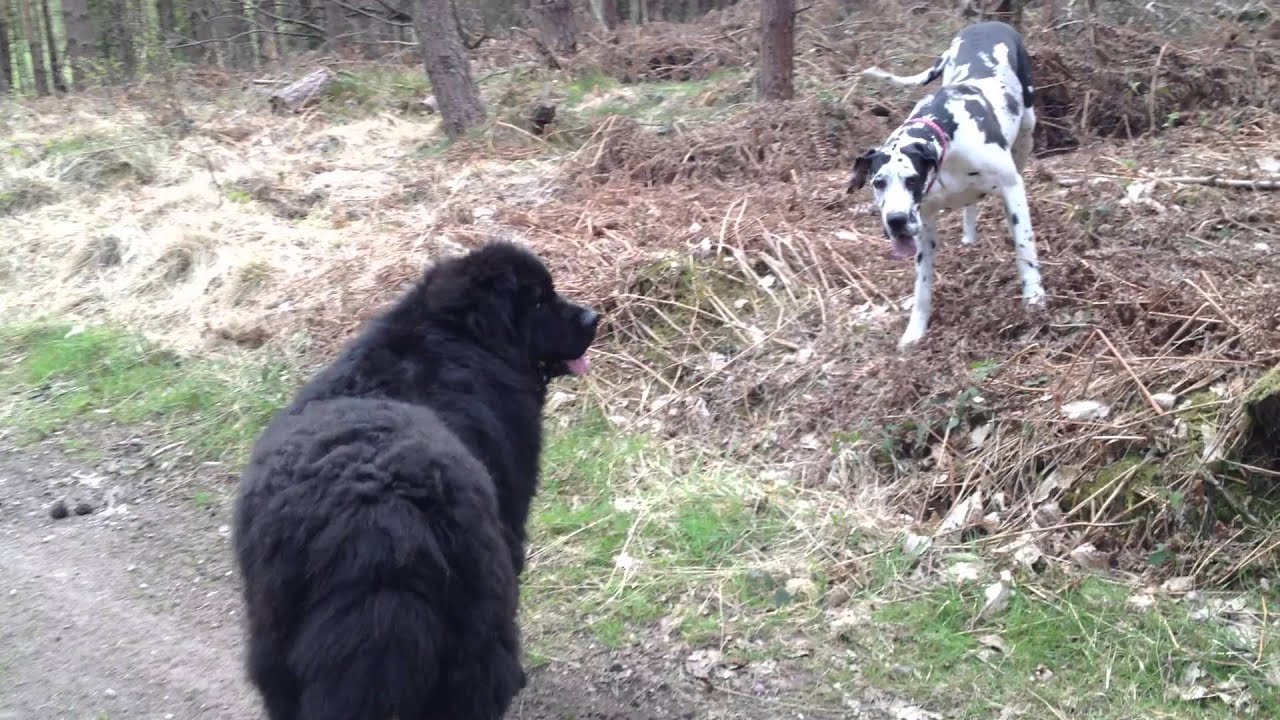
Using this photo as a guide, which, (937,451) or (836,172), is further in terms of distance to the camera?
(836,172)

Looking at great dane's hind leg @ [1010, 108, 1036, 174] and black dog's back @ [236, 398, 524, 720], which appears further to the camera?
great dane's hind leg @ [1010, 108, 1036, 174]

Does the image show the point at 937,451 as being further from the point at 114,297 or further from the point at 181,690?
the point at 114,297

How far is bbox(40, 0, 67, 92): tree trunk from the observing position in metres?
21.5

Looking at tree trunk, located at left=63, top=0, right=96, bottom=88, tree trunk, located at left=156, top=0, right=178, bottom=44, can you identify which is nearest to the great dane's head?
tree trunk, located at left=156, top=0, right=178, bottom=44

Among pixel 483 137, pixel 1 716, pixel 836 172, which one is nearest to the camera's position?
pixel 1 716

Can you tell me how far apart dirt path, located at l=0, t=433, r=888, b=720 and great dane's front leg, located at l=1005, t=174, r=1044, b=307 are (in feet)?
11.1

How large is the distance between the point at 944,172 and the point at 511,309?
3376 mm

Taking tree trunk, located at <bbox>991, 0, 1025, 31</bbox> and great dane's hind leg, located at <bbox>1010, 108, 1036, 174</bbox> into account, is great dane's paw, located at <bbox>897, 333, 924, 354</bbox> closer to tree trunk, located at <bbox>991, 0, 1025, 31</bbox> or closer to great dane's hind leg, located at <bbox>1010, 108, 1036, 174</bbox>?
great dane's hind leg, located at <bbox>1010, 108, 1036, 174</bbox>

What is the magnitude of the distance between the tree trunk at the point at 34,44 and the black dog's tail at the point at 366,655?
71.9ft

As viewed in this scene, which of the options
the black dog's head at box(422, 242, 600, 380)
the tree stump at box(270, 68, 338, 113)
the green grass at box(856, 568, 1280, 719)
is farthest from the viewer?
the tree stump at box(270, 68, 338, 113)

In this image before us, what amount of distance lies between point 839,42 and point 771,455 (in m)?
9.17

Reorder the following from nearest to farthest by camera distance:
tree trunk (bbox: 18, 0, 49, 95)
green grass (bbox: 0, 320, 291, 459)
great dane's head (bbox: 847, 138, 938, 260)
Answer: great dane's head (bbox: 847, 138, 938, 260) → green grass (bbox: 0, 320, 291, 459) → tree trunk (bbox: 18, 0, 49, 95)

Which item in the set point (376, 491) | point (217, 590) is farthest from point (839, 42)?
point (376, 491)

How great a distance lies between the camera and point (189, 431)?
7.70 meters
